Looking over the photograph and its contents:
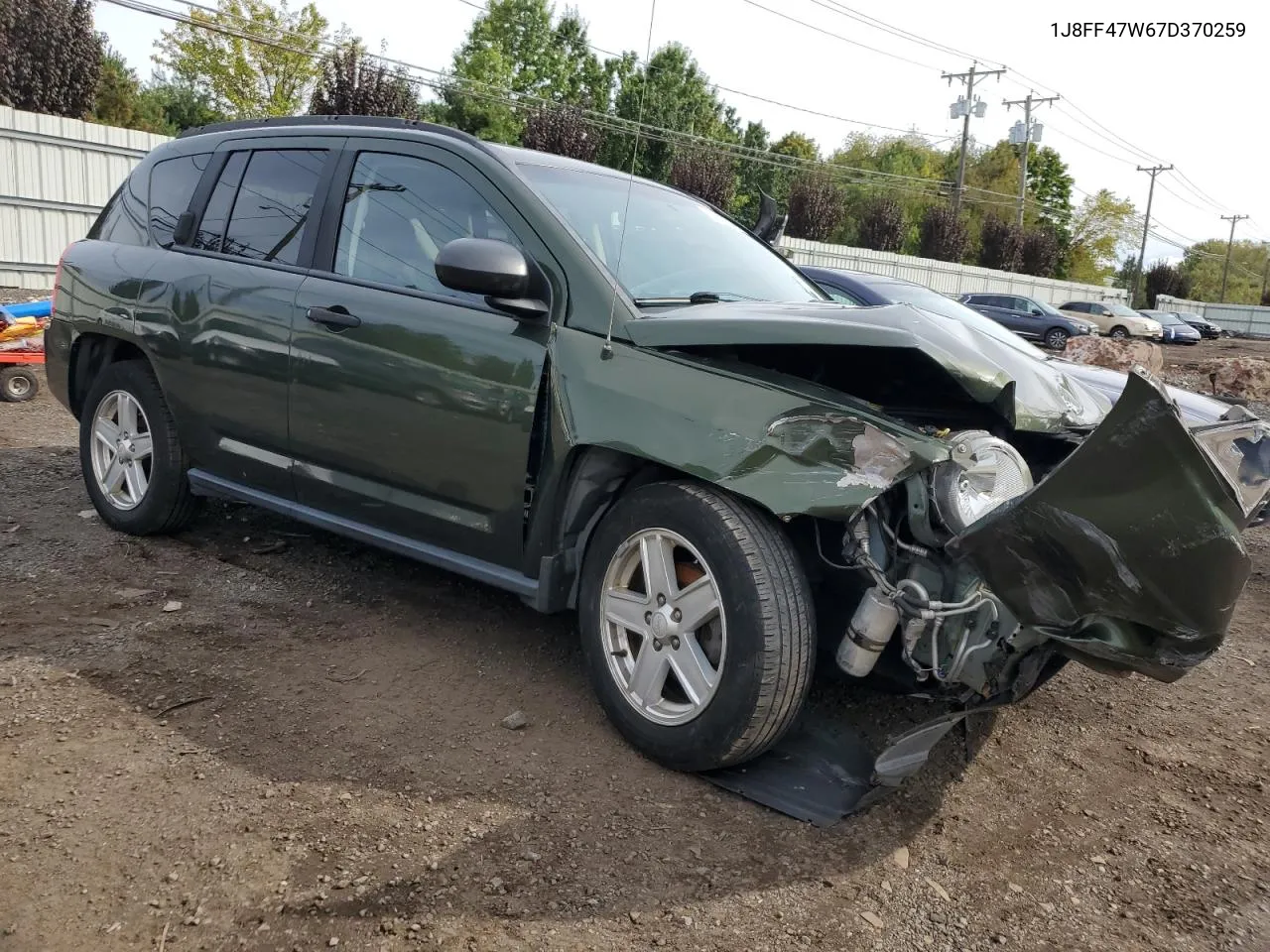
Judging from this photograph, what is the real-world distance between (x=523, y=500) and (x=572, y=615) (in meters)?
0.98

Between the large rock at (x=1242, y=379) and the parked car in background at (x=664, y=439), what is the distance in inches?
520

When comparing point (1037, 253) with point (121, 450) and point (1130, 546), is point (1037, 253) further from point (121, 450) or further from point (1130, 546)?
point (1130, 546)

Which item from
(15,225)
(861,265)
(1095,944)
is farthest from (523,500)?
(861,265)

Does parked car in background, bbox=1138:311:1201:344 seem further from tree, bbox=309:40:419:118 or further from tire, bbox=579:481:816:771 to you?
tire, bbox=579:481:816:771

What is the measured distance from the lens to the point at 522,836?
253 centimetres

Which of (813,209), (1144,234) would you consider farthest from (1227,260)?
(813,209)

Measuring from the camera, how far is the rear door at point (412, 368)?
3213mm

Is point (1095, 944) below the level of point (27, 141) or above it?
below

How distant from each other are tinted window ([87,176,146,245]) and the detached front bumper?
159 inches

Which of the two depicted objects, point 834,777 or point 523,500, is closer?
point 834,777

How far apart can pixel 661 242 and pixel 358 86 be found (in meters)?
20.9

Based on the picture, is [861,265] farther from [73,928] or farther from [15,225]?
[73,928]

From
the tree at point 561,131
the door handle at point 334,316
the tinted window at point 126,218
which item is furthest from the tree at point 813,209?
the door handle at point 334,316

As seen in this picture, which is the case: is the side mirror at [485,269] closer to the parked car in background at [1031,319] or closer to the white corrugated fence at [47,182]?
the white corrugated fence at [47,182]
